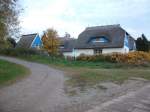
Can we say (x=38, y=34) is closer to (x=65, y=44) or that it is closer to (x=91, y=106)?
(x=65, y=44)

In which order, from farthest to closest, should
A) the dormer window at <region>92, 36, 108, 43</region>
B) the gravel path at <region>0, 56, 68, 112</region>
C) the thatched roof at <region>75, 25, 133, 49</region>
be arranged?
the dormer window at <region>92, 36, 108, 43</region> < the thatched roof at <region>75, 25, 133, 49</region> < the gravel path at <region>0, 56, 68, 112</region>

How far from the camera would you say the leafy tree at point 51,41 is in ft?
186

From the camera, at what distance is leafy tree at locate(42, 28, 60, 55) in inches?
2229

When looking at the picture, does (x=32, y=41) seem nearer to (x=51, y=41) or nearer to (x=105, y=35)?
(x=51, y=41)

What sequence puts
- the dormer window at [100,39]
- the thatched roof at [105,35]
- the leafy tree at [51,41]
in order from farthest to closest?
the leafy tree at [51,41], the dormer window at [100,39], the thatched roof at [105,35]

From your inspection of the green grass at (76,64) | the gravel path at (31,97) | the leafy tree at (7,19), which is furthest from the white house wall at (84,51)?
the gravel path at (31,97)

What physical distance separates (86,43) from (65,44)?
34.0 feet

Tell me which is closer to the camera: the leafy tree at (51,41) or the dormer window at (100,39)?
the dormer window at (100,39)

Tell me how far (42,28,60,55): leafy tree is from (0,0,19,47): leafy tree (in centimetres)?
3203

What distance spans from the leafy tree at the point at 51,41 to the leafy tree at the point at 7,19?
32.0 meters

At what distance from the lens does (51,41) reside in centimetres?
5681

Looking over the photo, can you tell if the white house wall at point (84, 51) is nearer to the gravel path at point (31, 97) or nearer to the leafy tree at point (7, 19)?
the leafy tree at point (7, 19)

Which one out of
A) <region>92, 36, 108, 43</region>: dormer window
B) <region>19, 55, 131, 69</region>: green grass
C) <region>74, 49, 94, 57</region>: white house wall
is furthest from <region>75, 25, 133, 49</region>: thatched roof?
<region>19, 55, 131, 69</region>: green grass

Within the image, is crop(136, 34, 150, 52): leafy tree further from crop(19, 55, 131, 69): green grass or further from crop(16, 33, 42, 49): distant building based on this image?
crop(19, 55, 131, 69): green grass
